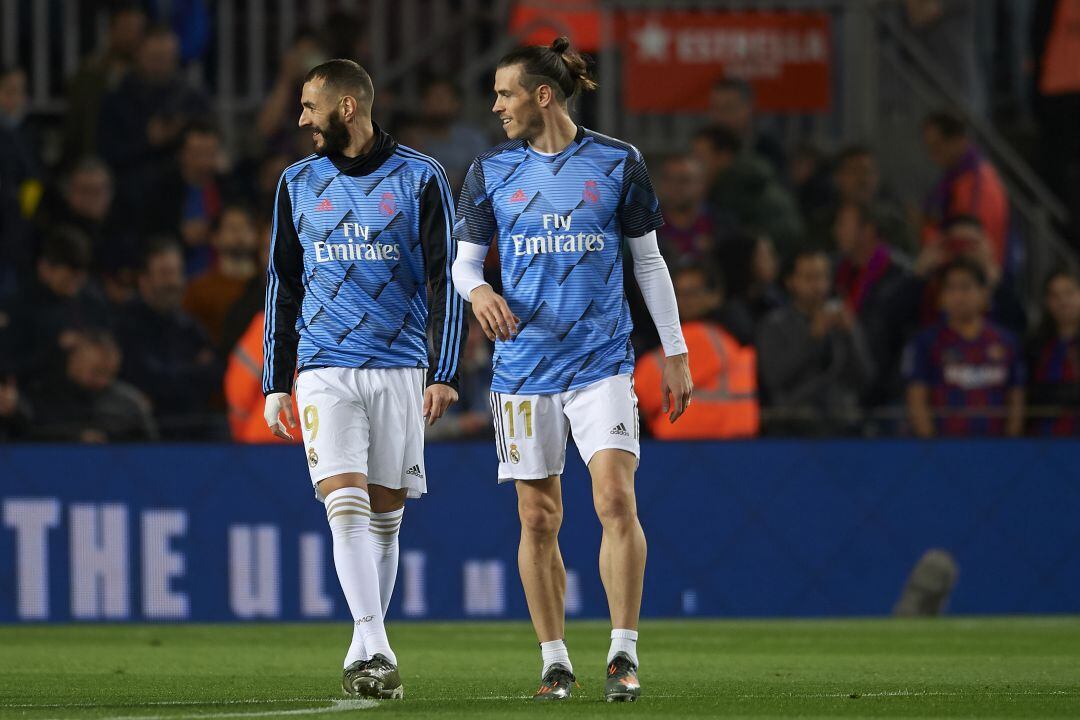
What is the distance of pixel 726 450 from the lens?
13070 millimetres

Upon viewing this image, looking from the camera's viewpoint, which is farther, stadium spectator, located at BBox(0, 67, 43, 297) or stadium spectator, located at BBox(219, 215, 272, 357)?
stadium spectator, located at BBox(0, 67, 43, 297)

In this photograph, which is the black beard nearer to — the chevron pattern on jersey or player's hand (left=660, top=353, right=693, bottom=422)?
the chevron pattern on jersey

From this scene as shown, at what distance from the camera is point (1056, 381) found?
549 inches

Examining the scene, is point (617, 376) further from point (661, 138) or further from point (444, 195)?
point (661, 138)

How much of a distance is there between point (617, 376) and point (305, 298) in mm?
1218

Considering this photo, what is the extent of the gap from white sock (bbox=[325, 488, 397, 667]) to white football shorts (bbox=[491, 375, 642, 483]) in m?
0.56

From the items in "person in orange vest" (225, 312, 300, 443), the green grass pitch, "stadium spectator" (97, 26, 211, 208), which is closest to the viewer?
the green grass pitch

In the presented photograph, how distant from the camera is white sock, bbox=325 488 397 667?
725 cm

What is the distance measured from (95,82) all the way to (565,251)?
9241mm

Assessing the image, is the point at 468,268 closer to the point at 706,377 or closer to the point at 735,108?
the point at 706,377

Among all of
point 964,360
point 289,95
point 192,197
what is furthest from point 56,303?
point 964,360

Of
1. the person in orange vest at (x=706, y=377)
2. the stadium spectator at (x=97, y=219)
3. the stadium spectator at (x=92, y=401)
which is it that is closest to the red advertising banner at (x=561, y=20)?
the stadium spectator at (x=97, y=219)

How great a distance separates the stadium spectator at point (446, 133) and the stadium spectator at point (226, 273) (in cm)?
199

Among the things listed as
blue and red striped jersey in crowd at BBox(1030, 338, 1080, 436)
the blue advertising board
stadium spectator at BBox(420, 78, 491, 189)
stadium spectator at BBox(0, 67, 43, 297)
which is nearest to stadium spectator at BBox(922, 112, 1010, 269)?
blue and red striped jersey in crowd at BBox(1030, 338, 1080, 436)
